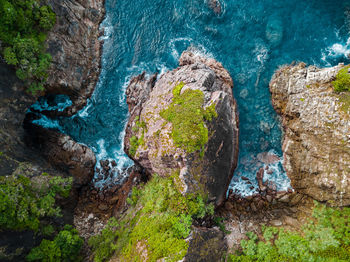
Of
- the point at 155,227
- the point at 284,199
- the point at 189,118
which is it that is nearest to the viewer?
the point at 155,227

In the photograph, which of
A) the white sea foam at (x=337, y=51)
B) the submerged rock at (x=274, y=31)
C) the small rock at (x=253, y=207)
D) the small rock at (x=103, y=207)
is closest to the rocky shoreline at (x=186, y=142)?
the small rock at (x=103, y=207)

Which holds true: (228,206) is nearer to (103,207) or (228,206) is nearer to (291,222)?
(291,222)


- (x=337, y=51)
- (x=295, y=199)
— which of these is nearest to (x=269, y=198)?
(x=295, y=199)

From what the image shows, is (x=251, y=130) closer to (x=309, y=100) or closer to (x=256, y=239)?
(x=309, y=100)

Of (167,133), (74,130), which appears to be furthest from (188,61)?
(74,130)

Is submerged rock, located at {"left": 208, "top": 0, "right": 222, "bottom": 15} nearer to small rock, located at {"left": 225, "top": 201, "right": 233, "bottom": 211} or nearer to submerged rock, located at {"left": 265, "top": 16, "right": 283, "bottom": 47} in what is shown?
submerged rock, located at {"left": 265, "top": 16, "right": 283, "bottom": 47}
